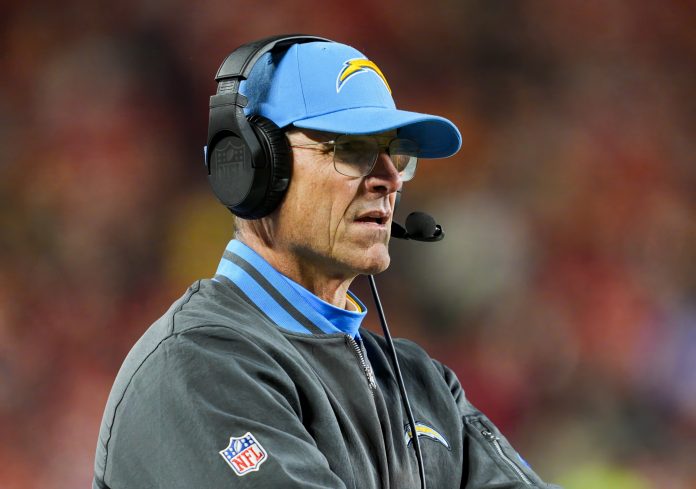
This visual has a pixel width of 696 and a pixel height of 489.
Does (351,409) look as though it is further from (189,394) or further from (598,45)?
(598,45)

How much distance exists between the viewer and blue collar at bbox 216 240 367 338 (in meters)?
1.25

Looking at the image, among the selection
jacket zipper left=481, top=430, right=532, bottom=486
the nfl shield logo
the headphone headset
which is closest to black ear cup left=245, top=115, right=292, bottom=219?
the headphone headset

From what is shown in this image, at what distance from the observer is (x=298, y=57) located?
1303 mm

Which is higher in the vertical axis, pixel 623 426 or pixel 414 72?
pixel 414 72

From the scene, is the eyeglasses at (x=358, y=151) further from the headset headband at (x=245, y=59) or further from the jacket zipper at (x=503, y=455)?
the jacket zipper at (x=503, y=455)

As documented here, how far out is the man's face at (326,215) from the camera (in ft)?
4.17

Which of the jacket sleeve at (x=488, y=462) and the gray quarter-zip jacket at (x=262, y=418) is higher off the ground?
the gray quarter-zip jacket at (x=262, y=418)

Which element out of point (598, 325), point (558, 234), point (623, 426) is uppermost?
point (558, 234)

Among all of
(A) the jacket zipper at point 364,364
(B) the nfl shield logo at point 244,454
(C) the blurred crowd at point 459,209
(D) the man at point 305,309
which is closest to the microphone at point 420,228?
(D) the man at point 305,309

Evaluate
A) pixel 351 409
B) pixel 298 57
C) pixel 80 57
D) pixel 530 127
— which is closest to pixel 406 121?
pixel 298 57

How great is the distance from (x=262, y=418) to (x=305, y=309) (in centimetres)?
22

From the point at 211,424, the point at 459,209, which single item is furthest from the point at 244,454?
the point at 459,209

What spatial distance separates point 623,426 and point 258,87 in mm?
1778

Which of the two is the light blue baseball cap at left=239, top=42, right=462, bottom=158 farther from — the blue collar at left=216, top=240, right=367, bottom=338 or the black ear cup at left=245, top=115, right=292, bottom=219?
the blue collar at left=216, top=240, right=367, bottom=338
